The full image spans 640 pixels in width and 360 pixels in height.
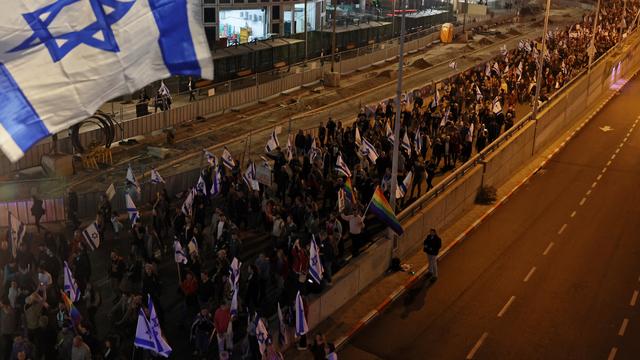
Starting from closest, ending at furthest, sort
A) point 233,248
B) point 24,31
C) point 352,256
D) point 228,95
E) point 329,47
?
1. point 24,31
2. point 233,248
3. point 352,256
4. point 228,95
5. point 329,47

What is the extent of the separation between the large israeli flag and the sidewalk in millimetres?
10534

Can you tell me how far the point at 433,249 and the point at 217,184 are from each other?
706 centimetres

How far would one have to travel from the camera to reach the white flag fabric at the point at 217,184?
922 inches

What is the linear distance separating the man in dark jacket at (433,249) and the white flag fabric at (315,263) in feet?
14.9

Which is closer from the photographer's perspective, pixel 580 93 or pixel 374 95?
pixel 580 93

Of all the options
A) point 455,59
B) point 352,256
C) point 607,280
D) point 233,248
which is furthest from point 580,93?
point 233,248

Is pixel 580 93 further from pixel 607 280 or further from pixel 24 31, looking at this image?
pixel 24 31

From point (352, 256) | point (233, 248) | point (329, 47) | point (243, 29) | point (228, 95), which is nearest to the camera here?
point (233, 248)

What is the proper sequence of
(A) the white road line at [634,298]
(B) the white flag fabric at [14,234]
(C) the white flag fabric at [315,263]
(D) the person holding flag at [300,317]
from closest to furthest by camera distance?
(D) the person holding flag at [300,317] < (C) the white flag fabric at [315,263] < (B) the white flag fabric at [14,234] < (A) the white road line at [634,298]

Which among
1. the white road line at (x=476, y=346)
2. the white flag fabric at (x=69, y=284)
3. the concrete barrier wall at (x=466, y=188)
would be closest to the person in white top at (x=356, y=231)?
the concrete barrier wall at (x=466, y=188)

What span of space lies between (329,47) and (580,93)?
2141 cm

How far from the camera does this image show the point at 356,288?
2019cm

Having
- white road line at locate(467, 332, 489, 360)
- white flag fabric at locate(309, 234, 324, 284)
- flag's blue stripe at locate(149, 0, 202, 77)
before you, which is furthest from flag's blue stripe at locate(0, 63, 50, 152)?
white road line at locate(467, 332, 489, 360)

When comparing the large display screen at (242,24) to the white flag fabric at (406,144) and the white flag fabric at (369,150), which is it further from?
the white flag fabric at (369,150)
